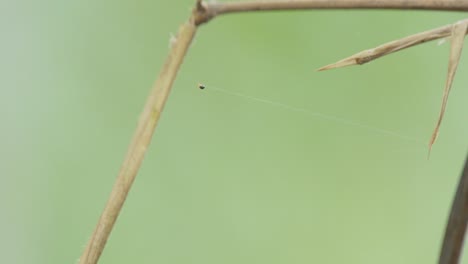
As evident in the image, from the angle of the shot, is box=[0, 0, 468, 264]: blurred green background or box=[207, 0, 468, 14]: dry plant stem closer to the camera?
box=[207, 0, 468, 14]: dry plant stem

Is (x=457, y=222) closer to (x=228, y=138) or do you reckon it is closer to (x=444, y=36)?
(x=444, y=36)

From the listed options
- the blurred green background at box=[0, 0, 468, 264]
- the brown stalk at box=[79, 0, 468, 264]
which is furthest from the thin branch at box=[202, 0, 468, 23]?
the blurred green background at box=[0, 0, 468, 264]

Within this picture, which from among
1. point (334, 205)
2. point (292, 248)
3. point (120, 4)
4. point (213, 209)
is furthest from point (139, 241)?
point (120, 4)

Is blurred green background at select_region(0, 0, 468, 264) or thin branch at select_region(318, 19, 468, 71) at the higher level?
thin branch at select_region(318, 19, 468, 71)

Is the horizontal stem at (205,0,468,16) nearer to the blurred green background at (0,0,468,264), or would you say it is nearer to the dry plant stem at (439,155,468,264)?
the dry plant stem at (439,155,468,264)

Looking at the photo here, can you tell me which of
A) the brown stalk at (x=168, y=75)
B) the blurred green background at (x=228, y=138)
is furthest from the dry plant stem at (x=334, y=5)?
the blurred green background at (x=228, y=138)

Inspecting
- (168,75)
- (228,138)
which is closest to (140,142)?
(168,75)
